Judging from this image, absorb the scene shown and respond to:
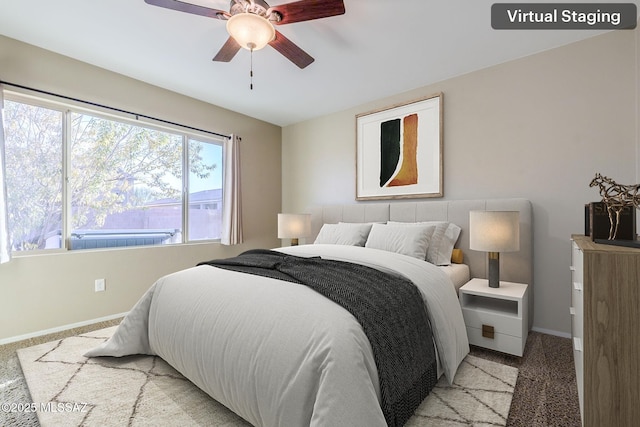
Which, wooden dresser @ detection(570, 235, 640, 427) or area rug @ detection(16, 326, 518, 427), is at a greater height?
wooden dresser @ detection(570, 235, 640, 427)

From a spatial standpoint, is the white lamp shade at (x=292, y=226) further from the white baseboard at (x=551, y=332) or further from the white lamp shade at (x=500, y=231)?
the white baseboard at (x=551, y=332)

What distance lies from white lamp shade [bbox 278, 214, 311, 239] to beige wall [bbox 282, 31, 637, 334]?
1750 millimetres

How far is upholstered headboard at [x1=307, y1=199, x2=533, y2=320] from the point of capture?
252 centimetres

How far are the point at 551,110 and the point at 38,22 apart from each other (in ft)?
13.7

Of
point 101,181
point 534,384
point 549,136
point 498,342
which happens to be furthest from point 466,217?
point 101,181

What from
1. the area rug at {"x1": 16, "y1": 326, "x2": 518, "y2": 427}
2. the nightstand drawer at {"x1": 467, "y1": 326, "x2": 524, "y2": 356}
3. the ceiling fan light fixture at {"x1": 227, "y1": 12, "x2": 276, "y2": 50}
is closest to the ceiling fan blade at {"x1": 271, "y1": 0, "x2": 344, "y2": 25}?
the ceiling fan light fixture at {"x1": 227, "y1": 12, "x2": 276, "y2": 50}

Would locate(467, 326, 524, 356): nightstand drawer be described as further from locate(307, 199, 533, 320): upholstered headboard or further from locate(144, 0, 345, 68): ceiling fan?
locate(144, 0, 345, 68): ceiling fan

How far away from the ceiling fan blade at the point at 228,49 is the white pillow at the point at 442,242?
218 centimetres

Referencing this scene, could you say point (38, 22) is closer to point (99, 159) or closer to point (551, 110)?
point (99, 159)

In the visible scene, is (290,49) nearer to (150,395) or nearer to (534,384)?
(150,395)

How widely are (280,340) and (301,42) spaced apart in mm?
2339

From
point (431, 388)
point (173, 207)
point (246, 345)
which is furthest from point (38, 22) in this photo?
point (431, 388)

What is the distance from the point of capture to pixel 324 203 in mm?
4238

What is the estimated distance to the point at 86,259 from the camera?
2.83 meters
